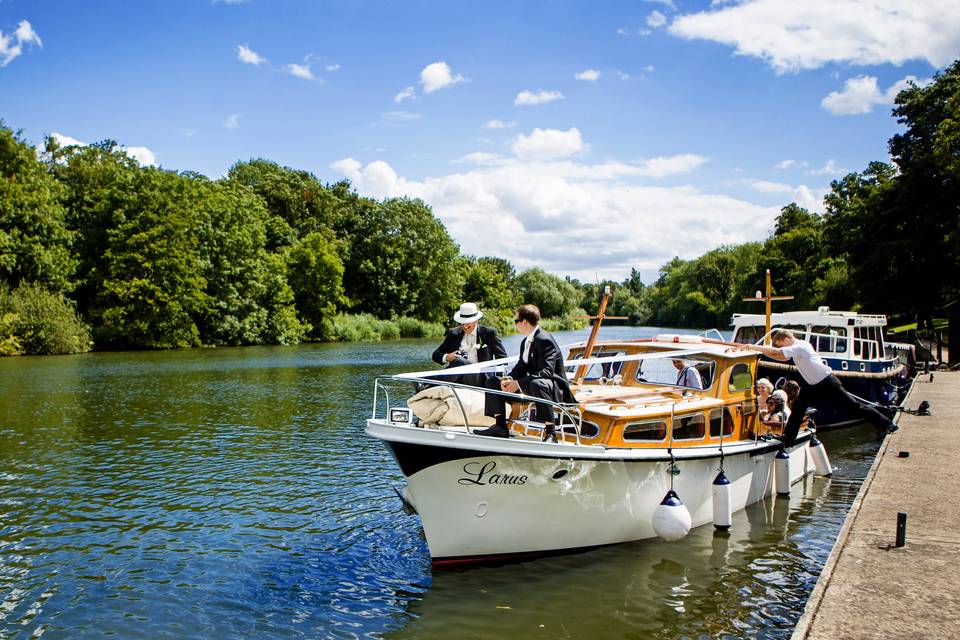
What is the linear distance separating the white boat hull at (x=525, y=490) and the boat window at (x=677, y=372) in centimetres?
180

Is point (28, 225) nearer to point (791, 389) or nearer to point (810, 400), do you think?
point (791, 389)

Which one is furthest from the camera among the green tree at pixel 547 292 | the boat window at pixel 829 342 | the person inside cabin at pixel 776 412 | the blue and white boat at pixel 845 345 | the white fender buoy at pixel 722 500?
the green tree at pixel 547 292

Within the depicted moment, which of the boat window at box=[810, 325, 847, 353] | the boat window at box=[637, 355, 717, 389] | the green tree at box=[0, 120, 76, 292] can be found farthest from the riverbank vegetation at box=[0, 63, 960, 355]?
the boat window at box=[637, 355, 717, 389]

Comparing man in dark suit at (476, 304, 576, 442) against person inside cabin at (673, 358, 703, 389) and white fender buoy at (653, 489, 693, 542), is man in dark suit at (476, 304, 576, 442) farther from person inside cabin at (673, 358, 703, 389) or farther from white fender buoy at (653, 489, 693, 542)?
person inside cabin at (673, 358, 703, 389)

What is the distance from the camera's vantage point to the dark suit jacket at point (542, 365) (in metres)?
9.09

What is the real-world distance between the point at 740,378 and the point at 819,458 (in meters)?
4.11

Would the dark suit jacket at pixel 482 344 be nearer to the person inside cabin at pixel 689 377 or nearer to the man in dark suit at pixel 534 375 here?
the man in dark suit at pixel 534 375

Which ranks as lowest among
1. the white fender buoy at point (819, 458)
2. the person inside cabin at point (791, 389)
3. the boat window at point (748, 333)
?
the white fender buoy at point (819, 458)

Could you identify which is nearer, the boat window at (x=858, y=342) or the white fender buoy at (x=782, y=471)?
the white fender buoy at (x=782, y=471)

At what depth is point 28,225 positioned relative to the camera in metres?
50.1

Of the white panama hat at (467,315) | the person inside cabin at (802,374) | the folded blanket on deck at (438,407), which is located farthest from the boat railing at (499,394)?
the person inside cabin at (802,374)

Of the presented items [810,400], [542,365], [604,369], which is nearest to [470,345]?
[542,365]

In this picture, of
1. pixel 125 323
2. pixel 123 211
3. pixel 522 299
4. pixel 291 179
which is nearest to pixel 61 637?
pixel 125 323

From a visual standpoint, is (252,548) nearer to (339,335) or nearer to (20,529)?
(20,529)
